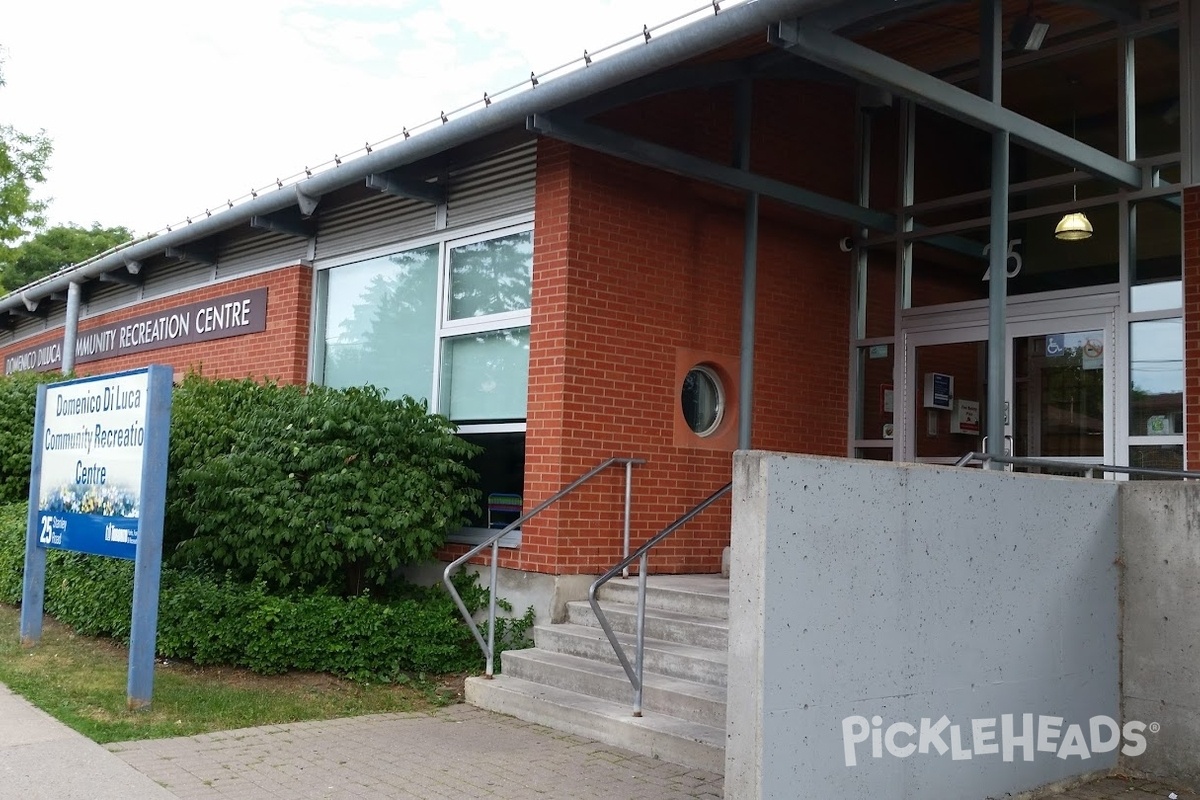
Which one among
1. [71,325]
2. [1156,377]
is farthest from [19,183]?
[1156,377]

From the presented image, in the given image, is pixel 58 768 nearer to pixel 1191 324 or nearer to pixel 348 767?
pixel 348 767

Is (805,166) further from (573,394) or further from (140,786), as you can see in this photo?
(140,786)

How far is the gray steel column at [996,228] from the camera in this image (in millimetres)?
7523

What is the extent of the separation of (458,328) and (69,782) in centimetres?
508

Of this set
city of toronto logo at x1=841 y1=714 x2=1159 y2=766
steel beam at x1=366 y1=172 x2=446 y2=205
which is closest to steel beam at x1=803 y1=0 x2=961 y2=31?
city of toronto logo at x1=841 y1=714 x2=1159 y2=766

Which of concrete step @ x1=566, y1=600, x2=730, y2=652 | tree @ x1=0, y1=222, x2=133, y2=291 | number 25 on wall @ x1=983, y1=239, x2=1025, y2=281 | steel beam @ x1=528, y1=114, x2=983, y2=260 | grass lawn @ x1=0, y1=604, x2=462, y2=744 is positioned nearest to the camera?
grass lawn @ x1=0, y1=604, x2=462, y2=744

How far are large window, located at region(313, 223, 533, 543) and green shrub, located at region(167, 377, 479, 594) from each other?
36cm

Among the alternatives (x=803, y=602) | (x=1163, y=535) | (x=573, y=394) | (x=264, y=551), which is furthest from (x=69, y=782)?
(x=1163, y=535)

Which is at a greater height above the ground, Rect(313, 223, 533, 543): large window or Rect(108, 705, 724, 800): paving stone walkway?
Rect(313, 223, 533, 543): large window

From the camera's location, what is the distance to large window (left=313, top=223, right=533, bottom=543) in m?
9.05

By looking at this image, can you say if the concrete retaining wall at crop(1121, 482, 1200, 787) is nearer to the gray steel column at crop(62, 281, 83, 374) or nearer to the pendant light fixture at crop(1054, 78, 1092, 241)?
the pendant light fixture at crop(1054, 78, 1092, 241)

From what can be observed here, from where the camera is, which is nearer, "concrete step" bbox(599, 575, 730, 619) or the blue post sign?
the blue post sign

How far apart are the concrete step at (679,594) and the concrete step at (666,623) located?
0.15 ft

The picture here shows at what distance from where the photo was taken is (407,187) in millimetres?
9672
